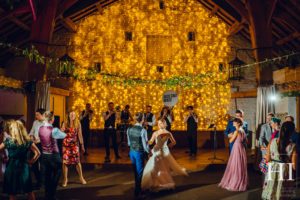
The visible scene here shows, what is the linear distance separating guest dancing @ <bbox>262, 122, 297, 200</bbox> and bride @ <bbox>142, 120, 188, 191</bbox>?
183 centimetres

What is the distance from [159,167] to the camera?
6.62m

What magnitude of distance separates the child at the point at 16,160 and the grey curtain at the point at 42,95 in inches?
185

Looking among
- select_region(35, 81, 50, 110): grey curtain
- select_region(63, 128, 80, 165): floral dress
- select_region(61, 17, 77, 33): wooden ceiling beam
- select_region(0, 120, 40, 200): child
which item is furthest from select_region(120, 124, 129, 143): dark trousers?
select_region(0, 120, 40, 200): child

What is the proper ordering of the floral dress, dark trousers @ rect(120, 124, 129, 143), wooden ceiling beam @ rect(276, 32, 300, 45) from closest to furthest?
the floral dress
wooden ceiling beam @ rect(276, 32, 300, 45)
dark trousers @ rect(120, 124, 129, 143)

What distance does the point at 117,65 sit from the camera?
14.3 meters

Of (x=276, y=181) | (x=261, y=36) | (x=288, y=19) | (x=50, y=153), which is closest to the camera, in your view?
(x=276, y=181)

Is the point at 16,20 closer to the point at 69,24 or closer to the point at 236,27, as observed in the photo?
the point at 69,24

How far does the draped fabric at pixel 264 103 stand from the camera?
8938mm

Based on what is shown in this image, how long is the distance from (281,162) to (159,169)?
2305 millimetres

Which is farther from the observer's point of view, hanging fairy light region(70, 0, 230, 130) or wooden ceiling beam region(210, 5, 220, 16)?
hanging fairy light region(70, 0, 230, 130)

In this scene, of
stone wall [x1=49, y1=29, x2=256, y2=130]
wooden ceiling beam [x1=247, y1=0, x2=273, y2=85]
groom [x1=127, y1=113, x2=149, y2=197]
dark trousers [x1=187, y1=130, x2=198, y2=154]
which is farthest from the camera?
stone wall [x1=49, y1=29, x2=256, y2=130]

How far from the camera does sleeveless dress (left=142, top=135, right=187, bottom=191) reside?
6430mm

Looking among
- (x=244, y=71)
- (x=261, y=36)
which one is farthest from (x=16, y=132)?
(x=244, y=71)

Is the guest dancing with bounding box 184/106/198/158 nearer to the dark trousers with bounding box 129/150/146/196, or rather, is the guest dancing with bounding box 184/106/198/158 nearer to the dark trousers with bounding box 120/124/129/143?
the dark trousers with bounding box 120/124/129/143
